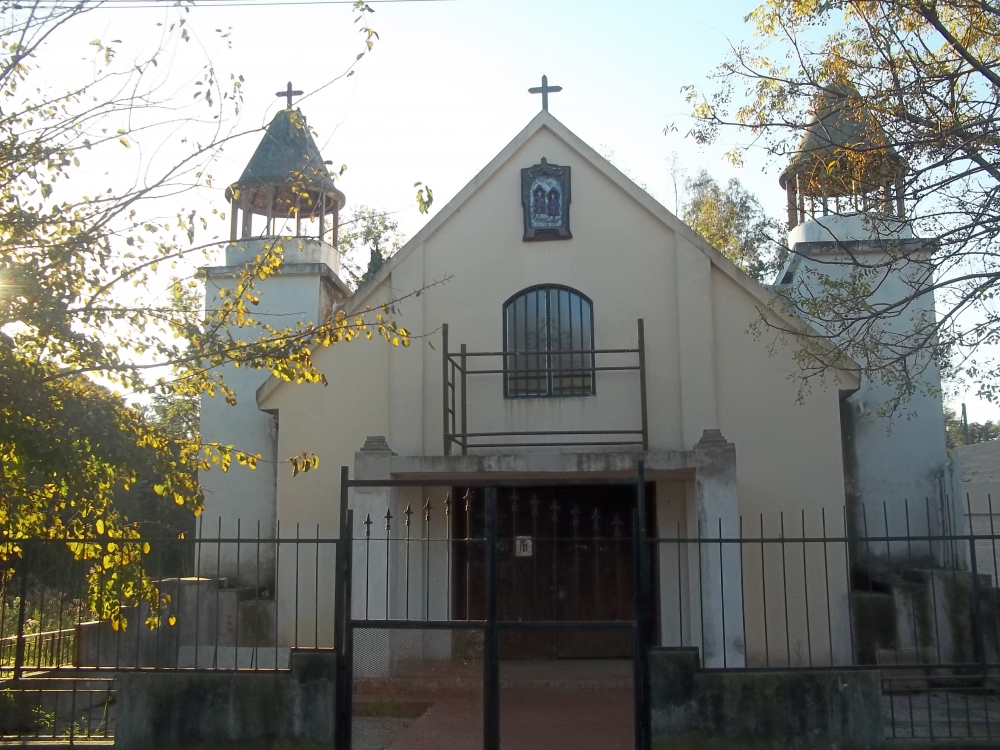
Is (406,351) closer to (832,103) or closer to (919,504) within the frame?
(832,103)

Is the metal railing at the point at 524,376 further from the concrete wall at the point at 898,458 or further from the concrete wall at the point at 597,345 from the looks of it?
the concrete wall at the point at 898,458

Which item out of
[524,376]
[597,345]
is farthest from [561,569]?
[597,345]

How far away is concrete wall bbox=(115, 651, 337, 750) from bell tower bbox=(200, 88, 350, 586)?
6805 mm

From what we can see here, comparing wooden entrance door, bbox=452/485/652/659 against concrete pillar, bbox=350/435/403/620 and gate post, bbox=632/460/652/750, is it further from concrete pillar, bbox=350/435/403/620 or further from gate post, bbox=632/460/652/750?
gate post, bbox=632/460/652/750

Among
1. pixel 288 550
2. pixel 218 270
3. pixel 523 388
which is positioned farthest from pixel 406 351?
pixel 218 270

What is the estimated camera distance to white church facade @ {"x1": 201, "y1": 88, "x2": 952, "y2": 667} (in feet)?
40.9

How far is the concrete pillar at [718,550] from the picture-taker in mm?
10664

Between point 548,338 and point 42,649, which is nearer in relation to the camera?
point 42,649

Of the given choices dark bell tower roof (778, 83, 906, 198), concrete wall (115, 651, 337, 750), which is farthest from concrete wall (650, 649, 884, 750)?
dark bell tower roof (778, 83, 906, 198)

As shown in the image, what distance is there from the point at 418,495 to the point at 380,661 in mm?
4973

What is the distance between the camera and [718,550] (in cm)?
1100

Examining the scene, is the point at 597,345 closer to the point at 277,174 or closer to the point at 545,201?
the point at 545,201

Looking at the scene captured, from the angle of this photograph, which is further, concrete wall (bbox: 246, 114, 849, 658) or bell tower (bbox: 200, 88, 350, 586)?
bell tower (bbox: 200, 88, 350, 586)

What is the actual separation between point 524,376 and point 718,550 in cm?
373
